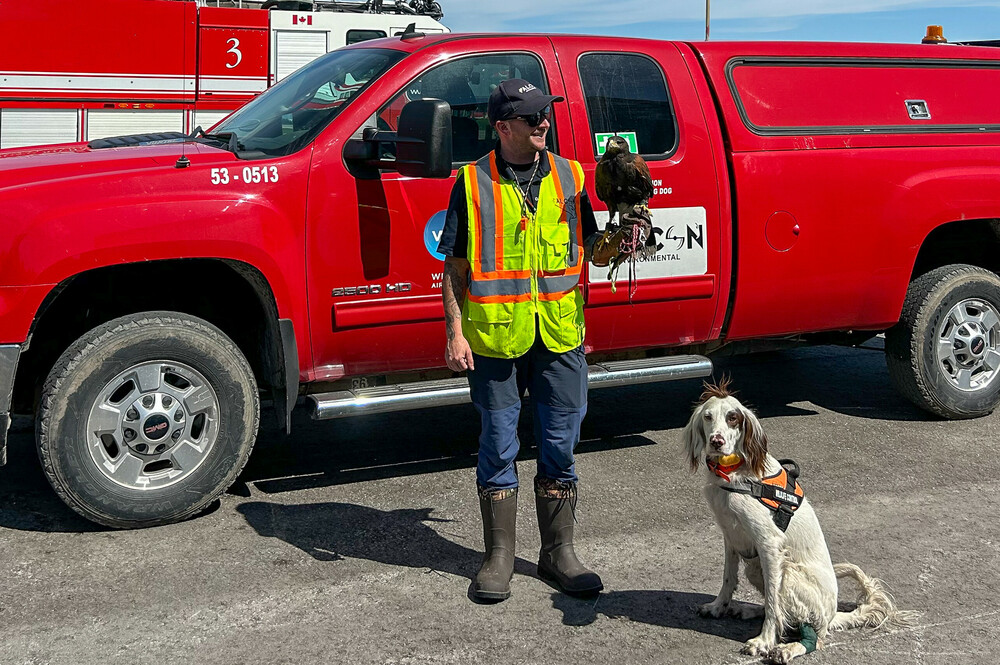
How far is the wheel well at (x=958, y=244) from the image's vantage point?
Result: 20.2 feet

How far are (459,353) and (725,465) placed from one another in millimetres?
977

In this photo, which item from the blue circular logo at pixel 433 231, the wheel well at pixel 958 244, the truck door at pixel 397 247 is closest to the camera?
the truck door at pixel 397 247

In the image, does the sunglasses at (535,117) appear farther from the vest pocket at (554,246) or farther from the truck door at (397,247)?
the truck door at (397,247)

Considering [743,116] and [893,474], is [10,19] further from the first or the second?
[893,474]

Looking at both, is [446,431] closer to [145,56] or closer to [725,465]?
[725,465]

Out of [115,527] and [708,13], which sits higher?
[708,13]

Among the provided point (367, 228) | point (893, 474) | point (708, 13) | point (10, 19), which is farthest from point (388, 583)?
point (708, 13)

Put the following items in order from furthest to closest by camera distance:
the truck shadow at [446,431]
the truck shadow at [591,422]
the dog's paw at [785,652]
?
1. the truck shadow at [591,422]
2. the truck shadow at [446,431]
3. the dog's paw at [785,652]

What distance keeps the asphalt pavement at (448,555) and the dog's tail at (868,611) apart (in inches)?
1.8

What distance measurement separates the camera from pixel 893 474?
17.4 ft

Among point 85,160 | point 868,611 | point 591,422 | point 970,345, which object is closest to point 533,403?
point 868,611

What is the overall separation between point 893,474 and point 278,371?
2.93 m

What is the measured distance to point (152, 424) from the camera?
4445 millimetres

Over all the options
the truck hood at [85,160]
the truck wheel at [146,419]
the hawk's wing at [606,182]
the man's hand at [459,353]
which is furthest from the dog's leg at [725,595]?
the truck hood at [85,160]
